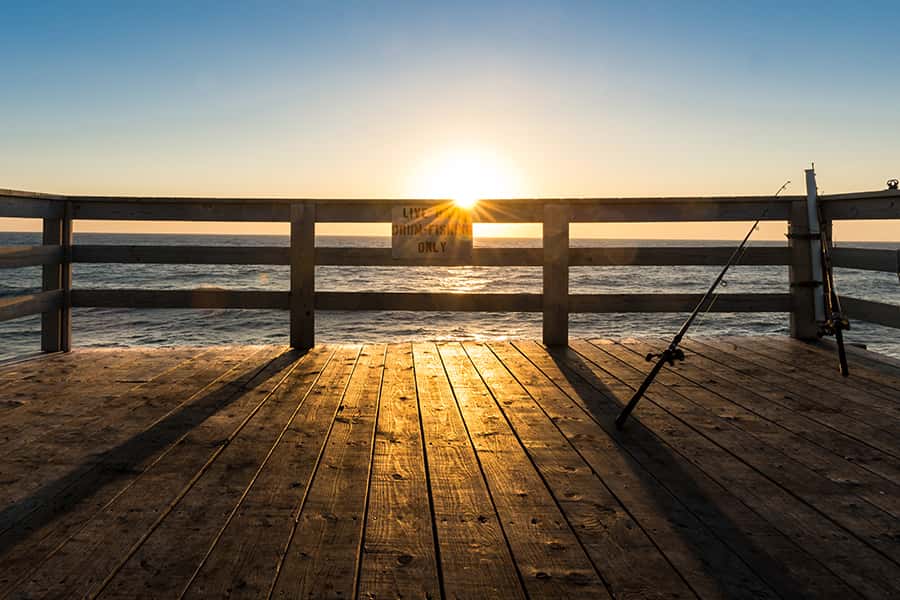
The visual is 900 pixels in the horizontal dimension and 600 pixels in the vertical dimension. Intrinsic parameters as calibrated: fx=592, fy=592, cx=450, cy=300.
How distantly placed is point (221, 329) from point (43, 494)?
37.4 feet

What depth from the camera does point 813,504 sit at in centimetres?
186

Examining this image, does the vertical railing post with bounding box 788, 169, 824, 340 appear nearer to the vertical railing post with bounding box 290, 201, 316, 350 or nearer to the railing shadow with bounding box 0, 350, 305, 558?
the vertical railing post with bounding box 290, 201, 316, 350

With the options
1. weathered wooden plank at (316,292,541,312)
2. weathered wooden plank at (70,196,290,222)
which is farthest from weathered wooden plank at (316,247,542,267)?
weathered wooden plank at (70,196,290,222)

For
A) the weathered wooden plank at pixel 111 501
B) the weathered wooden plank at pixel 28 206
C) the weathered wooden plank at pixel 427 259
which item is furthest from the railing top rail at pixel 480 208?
the weathered wooden plank at pixel 111 501

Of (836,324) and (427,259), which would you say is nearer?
(836,324)

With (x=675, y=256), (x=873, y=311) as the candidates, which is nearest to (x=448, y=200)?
(x=675, y=256)

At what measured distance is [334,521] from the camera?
1.71m

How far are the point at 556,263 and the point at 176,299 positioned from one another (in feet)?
9.69

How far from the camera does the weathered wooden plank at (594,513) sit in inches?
55.6

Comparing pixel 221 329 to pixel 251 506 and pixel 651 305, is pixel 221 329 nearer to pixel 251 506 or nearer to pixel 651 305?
pixel 651 305

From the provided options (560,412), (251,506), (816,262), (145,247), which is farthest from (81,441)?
(816,262)

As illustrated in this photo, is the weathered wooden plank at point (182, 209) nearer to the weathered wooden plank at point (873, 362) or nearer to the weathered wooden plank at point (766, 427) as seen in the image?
the weathered wooden plank at point (766, 427)

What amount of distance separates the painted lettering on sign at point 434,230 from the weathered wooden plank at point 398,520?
2.02 m

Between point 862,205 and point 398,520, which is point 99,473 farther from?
point 862,205
